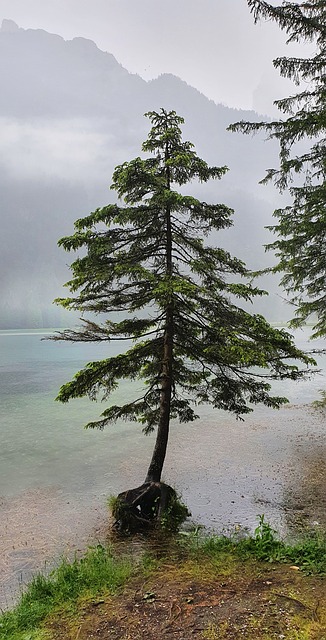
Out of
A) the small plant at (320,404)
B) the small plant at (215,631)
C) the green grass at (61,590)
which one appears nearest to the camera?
the small plant at (215,631)

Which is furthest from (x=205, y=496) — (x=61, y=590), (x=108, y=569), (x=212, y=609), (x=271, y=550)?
(x=212, y=609)

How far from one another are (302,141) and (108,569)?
39.2 feet

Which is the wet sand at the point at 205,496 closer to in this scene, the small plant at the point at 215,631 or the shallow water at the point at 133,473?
the shallow water at the point at 133,473

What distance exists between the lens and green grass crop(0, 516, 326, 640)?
551 centimetres

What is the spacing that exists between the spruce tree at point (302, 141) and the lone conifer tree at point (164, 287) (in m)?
2.16

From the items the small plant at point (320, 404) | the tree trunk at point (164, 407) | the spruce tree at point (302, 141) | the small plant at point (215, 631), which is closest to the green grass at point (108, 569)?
the small plant at point (215, 631)

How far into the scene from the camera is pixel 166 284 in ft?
27.9

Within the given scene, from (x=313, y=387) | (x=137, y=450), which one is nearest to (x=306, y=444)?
(x=137, y=450)

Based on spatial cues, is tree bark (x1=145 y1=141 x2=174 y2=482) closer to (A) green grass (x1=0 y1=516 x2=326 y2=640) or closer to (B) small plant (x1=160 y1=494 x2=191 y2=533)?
(B) small plant (x1=160 y1=494 x2=191 y2=533)

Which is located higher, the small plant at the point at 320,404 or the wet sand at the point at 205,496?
the small plant at the point at 320,404

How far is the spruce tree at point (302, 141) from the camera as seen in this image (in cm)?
764

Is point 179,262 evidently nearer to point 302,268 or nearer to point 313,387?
point 302,268

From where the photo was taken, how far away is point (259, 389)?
1006 cm

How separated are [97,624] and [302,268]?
37.8ft
